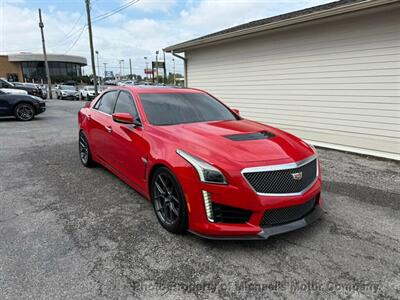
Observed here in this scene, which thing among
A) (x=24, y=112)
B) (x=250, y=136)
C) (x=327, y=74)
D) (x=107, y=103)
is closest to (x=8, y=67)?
(x=24, y=112)

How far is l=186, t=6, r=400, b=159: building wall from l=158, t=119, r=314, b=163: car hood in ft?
12.6

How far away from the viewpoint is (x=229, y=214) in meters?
2.69

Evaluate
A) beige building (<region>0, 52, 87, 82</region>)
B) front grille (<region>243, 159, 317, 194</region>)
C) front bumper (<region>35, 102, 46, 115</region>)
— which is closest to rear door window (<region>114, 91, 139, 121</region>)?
front grille (<region>243, 159, 317, 194</region>)

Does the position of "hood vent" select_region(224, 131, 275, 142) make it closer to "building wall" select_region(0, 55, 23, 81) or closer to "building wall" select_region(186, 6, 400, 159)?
"building wall" select_region(186, 6, 400, 159)

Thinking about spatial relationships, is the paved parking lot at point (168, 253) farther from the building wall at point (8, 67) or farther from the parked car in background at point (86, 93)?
the building wall at point (8, 67)

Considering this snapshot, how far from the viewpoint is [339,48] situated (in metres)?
6.70

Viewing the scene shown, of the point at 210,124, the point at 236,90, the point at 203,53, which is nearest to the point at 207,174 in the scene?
the point at 210,124

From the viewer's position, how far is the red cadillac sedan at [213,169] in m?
2.66

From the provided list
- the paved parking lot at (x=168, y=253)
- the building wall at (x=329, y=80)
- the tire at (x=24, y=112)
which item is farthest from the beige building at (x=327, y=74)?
the tire at (x=24, y=112)

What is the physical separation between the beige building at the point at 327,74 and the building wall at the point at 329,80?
2cm

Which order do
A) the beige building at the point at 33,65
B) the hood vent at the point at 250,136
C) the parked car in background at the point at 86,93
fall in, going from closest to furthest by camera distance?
the hood vent at the point at 250,136 < the parked car in background at the point at 86,93 < the beige building at the point at 33,65

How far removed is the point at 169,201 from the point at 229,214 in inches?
28.5

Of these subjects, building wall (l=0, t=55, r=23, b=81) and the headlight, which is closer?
the headlight

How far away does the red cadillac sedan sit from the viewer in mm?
2662
